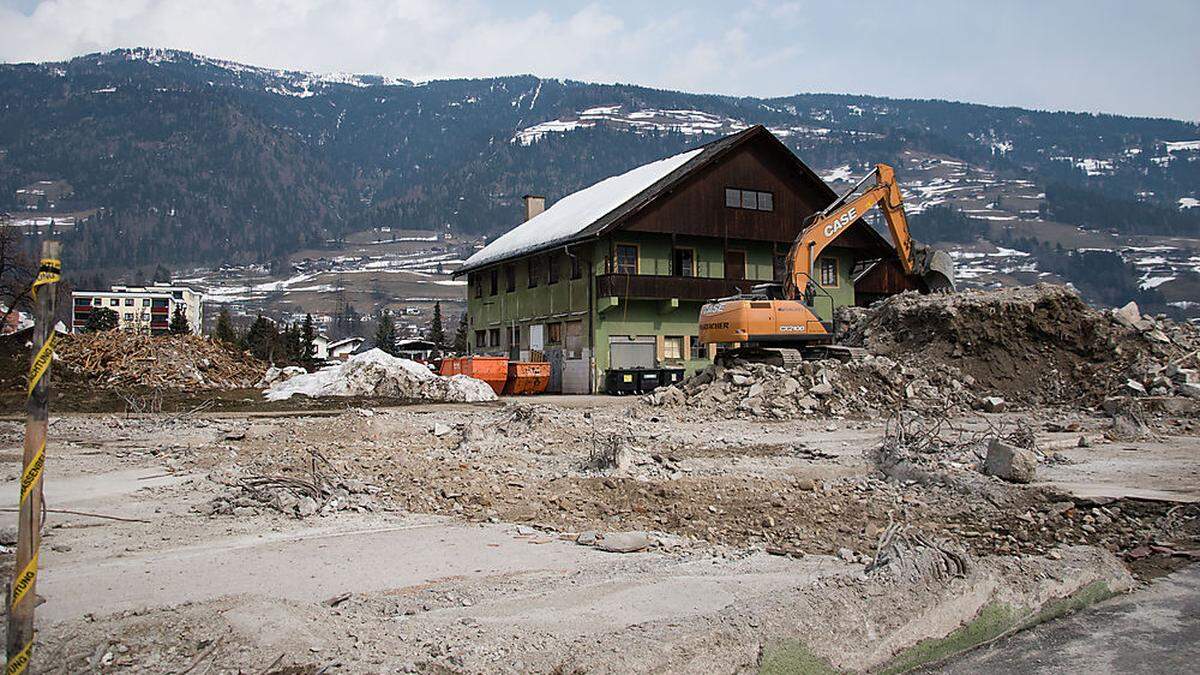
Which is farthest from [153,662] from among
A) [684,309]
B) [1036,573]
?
[684,309]

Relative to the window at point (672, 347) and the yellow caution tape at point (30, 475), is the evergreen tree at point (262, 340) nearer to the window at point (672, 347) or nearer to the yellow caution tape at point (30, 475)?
the window at point (672, 347)

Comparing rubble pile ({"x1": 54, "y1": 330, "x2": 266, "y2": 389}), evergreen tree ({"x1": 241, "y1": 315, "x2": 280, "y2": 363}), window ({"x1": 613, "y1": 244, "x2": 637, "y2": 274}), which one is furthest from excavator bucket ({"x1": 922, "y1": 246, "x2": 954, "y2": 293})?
evergreen tree ({"x1": 241, "y1": 315, "x2": 280, "y2": 363})

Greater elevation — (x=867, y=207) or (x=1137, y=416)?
(x=867, y=207)

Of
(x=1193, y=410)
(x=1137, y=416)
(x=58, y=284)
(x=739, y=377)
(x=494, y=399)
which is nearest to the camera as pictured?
(x=58, y=284)

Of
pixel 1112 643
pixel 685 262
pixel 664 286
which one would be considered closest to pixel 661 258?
pixel 685 262

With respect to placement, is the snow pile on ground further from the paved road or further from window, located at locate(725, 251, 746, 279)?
the paved road

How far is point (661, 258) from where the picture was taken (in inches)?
1469

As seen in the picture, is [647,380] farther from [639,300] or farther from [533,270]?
[533,270]

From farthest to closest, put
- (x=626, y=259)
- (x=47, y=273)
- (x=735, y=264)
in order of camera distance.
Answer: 1. (x=735, y=264)
2. (x=626, y=259)
3. (x=47, y=273)

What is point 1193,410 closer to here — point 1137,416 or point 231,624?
point 1137,416

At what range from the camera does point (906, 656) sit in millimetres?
5750

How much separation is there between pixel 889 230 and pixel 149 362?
2577 cm

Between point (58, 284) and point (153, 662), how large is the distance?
205 cm

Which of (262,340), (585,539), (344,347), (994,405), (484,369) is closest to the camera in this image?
(585,539)
